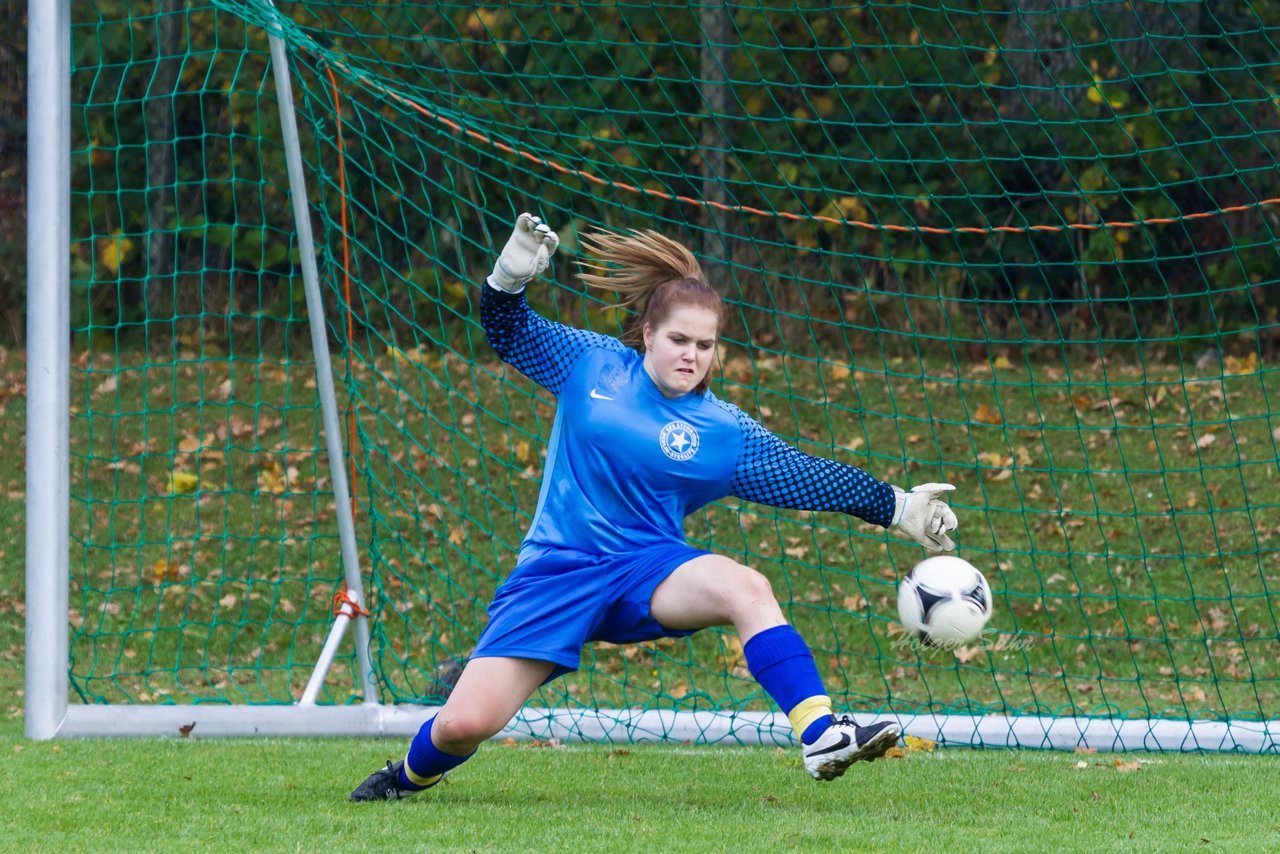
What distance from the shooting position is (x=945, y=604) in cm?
401

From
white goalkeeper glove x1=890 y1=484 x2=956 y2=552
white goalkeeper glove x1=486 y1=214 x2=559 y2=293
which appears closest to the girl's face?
white goalkeeper glove x1=486 y1=214 x2=559 y2=293

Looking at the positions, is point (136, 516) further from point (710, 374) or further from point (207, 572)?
point (710, 374)

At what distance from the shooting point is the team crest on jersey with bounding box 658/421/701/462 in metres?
4.07

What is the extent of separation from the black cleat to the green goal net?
2207 mm

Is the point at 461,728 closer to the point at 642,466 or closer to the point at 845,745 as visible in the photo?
the point at 642,466

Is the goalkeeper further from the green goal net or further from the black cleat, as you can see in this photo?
the green goal net

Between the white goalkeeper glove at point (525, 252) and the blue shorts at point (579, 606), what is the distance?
2.36 ft

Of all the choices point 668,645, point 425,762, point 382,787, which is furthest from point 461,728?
point 668,645

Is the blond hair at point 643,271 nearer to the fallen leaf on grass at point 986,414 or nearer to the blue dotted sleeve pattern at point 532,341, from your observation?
the blue dotted sleeve pattern at point 532,341

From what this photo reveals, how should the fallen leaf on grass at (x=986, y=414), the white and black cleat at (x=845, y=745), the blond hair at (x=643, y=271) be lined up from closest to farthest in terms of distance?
the white and black cleat at (x=845, y=745), the blond hair at (x=643, y=271), the fallen leaf on grass at (x=986, y=414)

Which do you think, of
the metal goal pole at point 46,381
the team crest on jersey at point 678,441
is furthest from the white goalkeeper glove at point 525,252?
the metal goal pole at point 46,381

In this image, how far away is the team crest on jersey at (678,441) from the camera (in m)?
4.07

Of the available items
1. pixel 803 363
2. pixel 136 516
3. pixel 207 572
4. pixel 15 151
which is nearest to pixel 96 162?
pixel 15 151

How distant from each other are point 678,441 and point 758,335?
6.76 m
